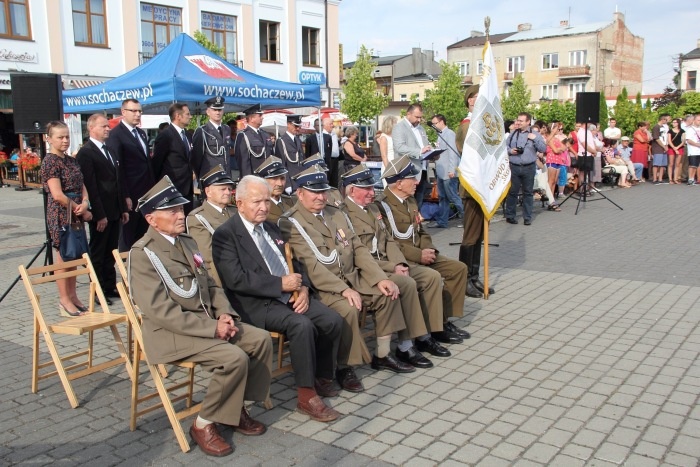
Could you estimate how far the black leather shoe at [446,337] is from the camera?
584 cm

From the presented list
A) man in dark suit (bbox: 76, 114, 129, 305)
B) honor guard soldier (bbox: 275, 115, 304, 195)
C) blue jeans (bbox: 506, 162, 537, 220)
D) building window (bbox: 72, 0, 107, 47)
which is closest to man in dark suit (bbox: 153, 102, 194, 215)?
man in dark suit (bbox: 76, 114, 129, 305)

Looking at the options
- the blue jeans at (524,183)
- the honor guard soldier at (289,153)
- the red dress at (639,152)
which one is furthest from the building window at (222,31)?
the blue jeans at (524,183)

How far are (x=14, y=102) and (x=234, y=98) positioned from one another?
3.88 metres

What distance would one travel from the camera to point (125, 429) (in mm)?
4199

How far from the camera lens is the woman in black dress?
21.9ft

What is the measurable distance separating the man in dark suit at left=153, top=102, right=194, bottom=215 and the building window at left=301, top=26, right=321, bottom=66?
28.5 metres

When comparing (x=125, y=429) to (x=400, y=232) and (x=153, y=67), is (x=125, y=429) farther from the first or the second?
(x=153, y=67)

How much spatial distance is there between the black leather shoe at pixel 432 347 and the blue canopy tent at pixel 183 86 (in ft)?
19.9

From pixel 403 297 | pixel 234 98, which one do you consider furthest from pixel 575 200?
pixel 403 297

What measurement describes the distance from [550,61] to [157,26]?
54531 mm

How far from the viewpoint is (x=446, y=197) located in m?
12.1

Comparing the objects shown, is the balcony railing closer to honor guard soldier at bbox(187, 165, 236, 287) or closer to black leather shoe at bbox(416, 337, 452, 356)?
black leather shoe at bbox(416, 337, 452, 356)

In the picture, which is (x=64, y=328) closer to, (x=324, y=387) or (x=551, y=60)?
(x=324, y=387)

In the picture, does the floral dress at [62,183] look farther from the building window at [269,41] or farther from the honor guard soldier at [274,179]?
the building window at [269,41]
